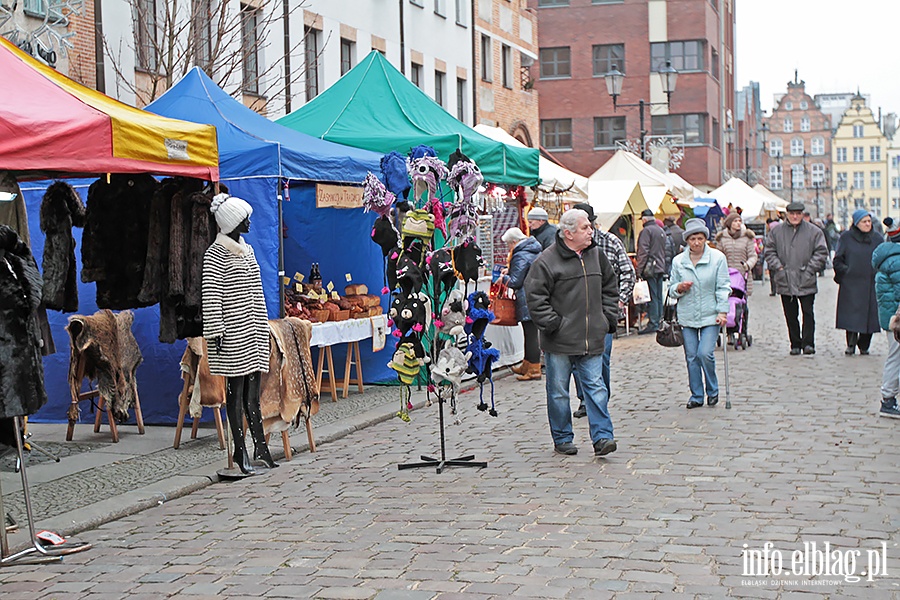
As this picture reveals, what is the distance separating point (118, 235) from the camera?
33.6ft

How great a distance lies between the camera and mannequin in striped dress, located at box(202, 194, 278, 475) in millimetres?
9266

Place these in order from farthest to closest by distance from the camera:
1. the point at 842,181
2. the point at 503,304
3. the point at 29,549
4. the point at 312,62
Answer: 1. the point at 842,181
2. the point at 312,62
3. the point at 503,304
4. the point at 29,549

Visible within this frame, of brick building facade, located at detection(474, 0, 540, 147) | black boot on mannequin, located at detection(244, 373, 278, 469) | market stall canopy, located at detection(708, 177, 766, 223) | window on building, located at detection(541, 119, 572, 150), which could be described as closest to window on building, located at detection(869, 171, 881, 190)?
window on building, located at detection(541, 119, 572, 150)

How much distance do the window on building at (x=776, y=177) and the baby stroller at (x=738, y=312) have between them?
371ft

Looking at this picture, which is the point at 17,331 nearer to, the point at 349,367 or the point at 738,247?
the point at 349,367

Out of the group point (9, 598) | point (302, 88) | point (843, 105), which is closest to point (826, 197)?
point (843, 105)

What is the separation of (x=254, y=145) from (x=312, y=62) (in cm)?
1392

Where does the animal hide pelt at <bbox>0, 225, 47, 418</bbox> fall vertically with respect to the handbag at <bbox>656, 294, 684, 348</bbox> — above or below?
above

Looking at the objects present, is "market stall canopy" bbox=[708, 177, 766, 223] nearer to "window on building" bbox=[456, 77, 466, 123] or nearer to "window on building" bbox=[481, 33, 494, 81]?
"window on building" bbox=[456, 77, 466, 123]

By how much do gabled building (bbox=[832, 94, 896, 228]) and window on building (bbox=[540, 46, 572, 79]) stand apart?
7480 centimetres

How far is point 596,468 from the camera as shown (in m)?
9.24

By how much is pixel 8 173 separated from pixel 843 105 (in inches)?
6421

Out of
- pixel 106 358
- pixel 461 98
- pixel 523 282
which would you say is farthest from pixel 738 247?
pixel 461 98

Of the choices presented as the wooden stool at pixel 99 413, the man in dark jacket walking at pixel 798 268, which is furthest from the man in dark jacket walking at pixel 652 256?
the wooden stool at pixel 99 413
